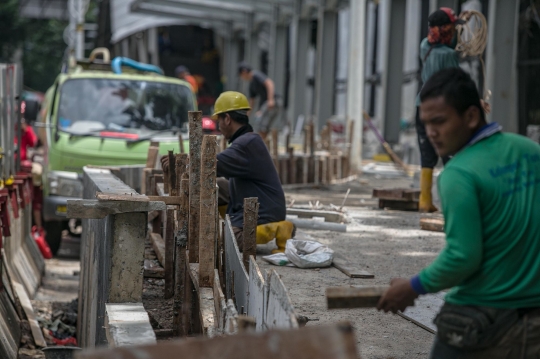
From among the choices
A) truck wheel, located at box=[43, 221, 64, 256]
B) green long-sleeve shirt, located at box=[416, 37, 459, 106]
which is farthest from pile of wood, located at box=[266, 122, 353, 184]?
green long-sleeve shirt, located at box=[416, 37, 459, 106]

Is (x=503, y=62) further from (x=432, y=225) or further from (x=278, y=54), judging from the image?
(x=278, y=54)

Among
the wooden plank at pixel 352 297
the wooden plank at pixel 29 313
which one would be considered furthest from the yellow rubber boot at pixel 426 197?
the wooden plank at pixel 352 297

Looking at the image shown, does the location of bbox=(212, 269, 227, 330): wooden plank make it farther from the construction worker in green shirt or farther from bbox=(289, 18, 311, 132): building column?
bbox=(289, 18, 311, 132): building column

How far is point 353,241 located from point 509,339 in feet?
17.5

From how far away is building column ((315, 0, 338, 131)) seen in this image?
22.5 metres

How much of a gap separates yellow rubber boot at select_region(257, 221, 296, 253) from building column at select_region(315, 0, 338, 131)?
15335 mm

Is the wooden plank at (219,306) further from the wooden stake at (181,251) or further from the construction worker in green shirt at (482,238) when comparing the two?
the construction worker in green shirt at (482,238)

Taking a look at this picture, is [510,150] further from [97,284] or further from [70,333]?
[70,333]

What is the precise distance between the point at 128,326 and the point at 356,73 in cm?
1228

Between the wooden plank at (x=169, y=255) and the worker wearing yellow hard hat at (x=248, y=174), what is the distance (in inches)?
25.3

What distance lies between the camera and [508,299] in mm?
3219

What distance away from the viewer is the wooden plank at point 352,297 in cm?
337

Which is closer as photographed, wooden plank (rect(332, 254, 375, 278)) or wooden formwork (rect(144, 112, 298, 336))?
wooden formwork (rect(144, 112, 298, 336))

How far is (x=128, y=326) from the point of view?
15.3 feet
